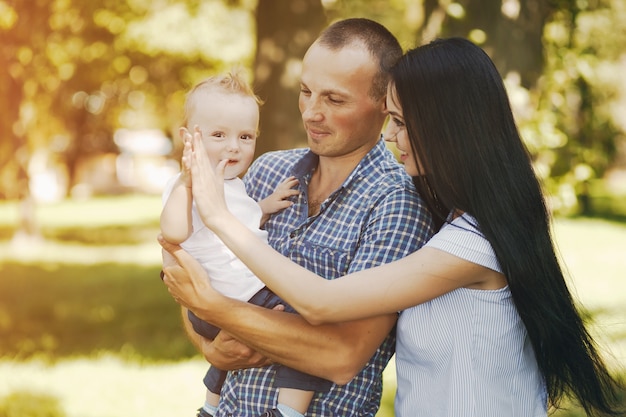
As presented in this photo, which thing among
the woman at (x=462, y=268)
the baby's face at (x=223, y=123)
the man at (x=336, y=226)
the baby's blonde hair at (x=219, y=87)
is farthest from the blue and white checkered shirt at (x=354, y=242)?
the baby's blonde hair at (x=219, y=87)

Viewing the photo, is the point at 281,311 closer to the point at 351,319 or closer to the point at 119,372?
the point at 351,319

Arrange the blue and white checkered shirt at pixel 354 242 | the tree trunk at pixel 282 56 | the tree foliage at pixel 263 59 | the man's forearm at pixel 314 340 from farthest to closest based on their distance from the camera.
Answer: the tree trunk at pixel 282 56 → the tree foliage at pixel 263 59 → the blue and white checkered shirt at pixel 354 242 → the man's forearm at pixel 314 340

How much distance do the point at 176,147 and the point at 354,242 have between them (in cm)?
1551

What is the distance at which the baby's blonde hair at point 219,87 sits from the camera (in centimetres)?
319

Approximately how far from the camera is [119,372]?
8.26 m

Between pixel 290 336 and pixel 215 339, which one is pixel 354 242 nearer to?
pixel 290 336

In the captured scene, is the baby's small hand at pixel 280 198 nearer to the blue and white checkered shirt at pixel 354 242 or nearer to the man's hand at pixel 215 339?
the blue and white checkered shirt at pixel 354 242

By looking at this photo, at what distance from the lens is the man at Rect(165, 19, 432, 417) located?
293 centimetres

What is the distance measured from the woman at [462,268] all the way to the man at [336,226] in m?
0.15

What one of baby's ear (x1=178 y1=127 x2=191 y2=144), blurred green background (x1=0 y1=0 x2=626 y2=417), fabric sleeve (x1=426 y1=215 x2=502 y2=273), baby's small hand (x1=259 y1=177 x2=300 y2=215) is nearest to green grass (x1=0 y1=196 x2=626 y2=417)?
blurred green background (x1=0 y1=0 x2=626 y2=417)

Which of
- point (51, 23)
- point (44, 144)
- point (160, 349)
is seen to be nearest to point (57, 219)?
point (51, 23)

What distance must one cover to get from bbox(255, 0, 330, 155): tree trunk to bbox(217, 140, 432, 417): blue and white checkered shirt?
5.43 metres

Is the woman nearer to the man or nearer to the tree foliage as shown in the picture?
the man

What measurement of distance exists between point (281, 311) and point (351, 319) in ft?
1.00
